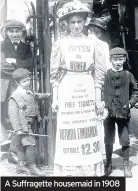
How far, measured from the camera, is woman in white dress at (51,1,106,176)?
379 centimetres

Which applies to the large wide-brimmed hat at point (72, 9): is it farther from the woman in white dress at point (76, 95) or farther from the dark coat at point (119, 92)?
the dark coat at point (119, 92)

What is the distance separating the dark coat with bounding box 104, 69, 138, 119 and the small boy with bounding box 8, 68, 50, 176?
0.65 m

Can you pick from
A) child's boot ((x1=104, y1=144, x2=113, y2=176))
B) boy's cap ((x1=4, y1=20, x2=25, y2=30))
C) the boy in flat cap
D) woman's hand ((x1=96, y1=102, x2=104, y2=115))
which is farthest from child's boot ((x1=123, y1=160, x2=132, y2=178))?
boy's cap ((x1=4, y1=20, x2=25, y2=30))

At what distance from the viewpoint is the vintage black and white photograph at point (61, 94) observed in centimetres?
382

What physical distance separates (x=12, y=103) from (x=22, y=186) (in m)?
0.84

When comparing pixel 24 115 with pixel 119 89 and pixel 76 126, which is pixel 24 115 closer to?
pixel 76 126

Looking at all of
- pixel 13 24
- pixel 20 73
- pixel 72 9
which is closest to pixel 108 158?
pixel 20 73

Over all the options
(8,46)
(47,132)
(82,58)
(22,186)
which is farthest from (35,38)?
(22,186)

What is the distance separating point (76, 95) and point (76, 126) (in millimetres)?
298

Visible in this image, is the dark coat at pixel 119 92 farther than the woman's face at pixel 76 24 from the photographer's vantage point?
Yes

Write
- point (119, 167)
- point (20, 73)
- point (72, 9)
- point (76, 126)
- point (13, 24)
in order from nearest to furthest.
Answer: point (72, 9) → point (76, 126) → point (20, 73) → point (13, 24) → point (119, 167)

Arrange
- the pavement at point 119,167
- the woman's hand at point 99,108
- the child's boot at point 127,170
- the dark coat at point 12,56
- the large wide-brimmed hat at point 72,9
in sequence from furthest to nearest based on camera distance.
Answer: the dark coat at point 12,56 < the child's boot at point 127,170 < the pavement at point 119,167 < the woman's hand at point 99,108 < the large wide-brimmed hat at point 72,9

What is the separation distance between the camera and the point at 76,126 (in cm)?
384

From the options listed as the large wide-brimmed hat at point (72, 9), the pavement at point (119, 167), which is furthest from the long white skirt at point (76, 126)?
the large wide-brimmed hat at point (72, 9)
